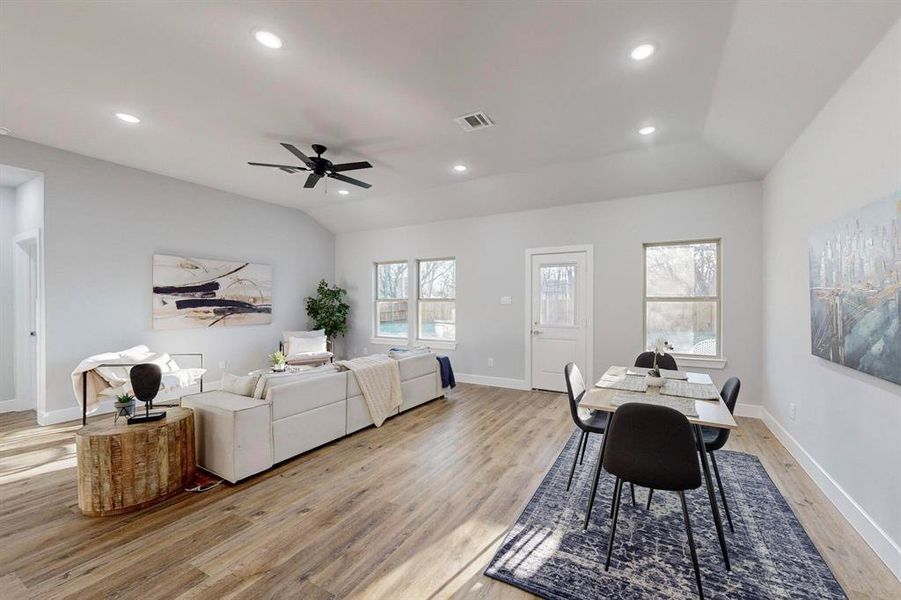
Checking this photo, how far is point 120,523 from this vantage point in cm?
232

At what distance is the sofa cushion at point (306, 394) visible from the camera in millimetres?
3018

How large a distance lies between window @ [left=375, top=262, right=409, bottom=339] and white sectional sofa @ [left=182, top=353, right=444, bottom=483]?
329 centimetres

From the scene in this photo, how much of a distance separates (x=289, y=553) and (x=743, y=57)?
3.99 metres

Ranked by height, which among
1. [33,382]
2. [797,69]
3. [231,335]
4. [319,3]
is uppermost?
[319,3]

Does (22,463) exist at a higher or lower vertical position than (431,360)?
lower

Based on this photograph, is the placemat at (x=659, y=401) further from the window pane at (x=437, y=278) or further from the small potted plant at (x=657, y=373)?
the window pane at (x=437, y=278)

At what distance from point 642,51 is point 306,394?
11.5 ft

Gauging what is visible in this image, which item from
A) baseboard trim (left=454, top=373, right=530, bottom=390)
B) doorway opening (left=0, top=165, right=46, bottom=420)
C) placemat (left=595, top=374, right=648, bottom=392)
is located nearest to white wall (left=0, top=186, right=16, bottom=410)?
doorway opening (left=0, top=165, right=46, bottom=420)

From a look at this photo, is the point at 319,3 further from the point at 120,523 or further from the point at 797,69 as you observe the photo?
the point at 120,523

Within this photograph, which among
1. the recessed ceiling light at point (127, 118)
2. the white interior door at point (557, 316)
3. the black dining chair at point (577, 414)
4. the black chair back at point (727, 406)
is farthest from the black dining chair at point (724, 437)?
the recessed ceiling light at point (127, 118)

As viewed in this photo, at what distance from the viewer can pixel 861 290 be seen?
217 cm

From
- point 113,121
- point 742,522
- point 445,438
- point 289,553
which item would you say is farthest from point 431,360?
point 113,121

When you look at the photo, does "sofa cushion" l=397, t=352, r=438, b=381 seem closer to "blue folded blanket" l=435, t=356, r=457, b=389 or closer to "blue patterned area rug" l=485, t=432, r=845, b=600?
"blue folded blanket" l=435, t=356, r=457, b=389

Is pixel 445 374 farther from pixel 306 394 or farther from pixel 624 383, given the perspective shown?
pixel 624 383
